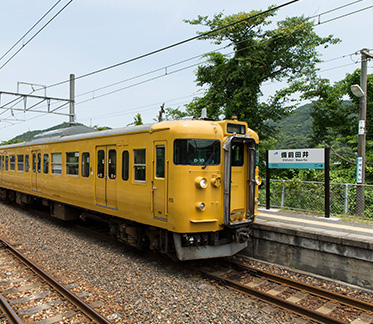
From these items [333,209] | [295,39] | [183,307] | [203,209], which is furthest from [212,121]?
[295,39]

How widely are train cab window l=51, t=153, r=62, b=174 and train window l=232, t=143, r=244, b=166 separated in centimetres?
618

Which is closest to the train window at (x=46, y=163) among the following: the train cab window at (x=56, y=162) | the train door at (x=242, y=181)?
the train cab window at (x=56, y=162)

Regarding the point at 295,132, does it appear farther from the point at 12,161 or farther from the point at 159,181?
the point at 159,181

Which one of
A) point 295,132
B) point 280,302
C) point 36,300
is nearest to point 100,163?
point 36,300

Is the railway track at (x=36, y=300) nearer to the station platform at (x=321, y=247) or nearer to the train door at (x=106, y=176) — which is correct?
the train door at (x=106, y=176)

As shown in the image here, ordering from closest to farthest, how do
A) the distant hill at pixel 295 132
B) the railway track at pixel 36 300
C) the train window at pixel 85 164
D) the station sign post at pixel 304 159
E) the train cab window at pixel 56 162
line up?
the railway track at pixel 36 300 → the station sign post at pixel 304 159 → the train window at pixel 85 164 → the train cab window at pixel 56 162 → the distant hill at pixel 295 132

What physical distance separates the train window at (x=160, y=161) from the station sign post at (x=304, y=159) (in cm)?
475

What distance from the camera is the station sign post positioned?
29.2ft

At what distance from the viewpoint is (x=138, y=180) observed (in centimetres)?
715

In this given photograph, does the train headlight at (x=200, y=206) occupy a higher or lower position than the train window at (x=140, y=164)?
lower

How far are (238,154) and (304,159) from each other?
3372mm

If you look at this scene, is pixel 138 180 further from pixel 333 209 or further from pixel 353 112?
pixel 353 112

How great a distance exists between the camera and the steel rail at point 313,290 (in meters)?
5.14

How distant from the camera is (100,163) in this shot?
8.48m
